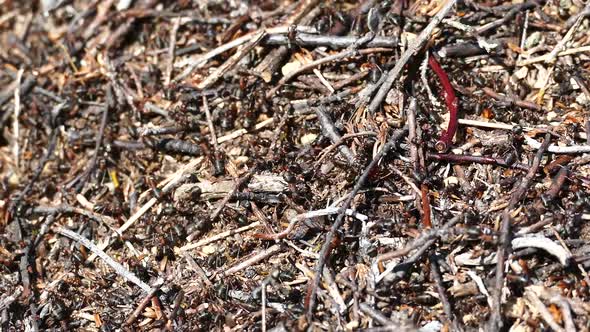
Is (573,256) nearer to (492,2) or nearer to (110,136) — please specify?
(492,2)

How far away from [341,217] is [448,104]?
1.03 metres

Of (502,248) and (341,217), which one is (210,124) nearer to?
(341,217)

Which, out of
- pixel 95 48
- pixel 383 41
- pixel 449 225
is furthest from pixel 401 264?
pixel 95 48

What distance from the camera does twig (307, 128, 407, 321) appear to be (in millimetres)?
3270

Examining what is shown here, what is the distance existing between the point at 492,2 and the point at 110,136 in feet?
9.24

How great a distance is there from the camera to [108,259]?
12.6ft

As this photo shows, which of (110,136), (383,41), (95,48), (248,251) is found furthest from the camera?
(95,48)

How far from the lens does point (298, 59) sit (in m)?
4.26

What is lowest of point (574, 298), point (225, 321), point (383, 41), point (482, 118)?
point (225, 321)

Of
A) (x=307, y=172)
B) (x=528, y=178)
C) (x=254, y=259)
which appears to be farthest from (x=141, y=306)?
(x=528, y=178)

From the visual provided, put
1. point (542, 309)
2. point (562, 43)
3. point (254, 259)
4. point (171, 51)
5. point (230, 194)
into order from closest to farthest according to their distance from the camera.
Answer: point (542, 309) → point (254, 259) → point (230, 194) → point (562, 43) → point (171, 51)

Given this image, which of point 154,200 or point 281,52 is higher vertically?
point 281,52

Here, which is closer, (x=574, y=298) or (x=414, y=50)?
(x=574, y=298)

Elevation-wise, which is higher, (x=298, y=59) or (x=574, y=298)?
(x=298, y=59)
